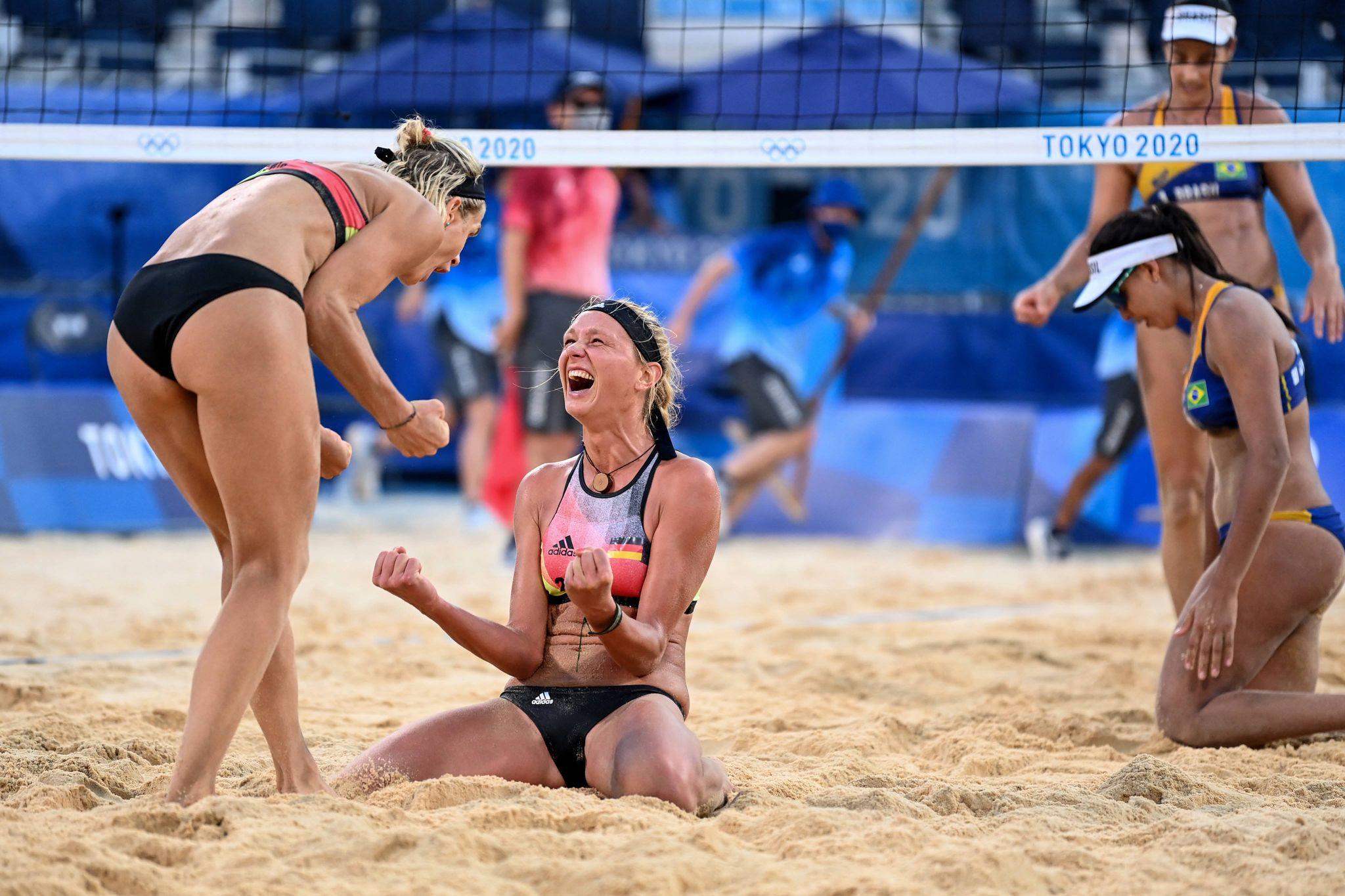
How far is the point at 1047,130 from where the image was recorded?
4.29 meters

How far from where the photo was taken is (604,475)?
3.29 metres

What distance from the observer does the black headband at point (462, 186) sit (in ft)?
10.5

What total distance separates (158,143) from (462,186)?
166 cm

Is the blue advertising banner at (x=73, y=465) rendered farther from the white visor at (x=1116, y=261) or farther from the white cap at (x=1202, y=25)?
the white cap at (x=1202, y=25)

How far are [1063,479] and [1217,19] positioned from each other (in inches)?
170

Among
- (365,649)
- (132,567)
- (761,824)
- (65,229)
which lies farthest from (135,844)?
(65,229)

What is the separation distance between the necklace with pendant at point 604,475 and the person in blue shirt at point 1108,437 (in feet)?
17.2

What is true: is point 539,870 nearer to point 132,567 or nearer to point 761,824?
point 761,824

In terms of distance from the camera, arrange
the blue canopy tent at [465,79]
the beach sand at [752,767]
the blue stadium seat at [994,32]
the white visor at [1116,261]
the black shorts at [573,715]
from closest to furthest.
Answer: the beach sand at [752,767]
the black shorts at [573,715]
the white visor at [1116,261]
the blue canopy tent at [465,79]
the blue stadium seat at [994,32]

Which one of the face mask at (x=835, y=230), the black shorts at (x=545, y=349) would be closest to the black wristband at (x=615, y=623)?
the black shorts at (x=545, y=349)

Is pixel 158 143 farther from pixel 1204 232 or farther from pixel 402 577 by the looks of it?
pixel 1204 232

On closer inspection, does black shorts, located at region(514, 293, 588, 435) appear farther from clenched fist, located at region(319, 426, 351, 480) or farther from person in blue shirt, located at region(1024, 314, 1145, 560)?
clenched fist, located at region(319, 426, 351, 480)

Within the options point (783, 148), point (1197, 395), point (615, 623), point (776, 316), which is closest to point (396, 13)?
point (776, 316)

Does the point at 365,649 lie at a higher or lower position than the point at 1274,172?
lower
